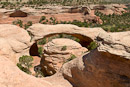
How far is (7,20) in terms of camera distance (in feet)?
142

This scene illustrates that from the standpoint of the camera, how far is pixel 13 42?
45.8ft

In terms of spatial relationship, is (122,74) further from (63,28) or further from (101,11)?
(101,11)

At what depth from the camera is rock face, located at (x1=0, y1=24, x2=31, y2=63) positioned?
503 inches

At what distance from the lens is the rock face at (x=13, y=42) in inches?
503

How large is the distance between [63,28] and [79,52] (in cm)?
480

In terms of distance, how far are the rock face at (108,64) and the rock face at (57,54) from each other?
16.8 feet

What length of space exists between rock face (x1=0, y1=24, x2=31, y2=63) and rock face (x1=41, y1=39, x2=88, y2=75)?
2381 millimetres

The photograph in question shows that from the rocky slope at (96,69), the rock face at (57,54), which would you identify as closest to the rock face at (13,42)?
the rock face at (57,54)

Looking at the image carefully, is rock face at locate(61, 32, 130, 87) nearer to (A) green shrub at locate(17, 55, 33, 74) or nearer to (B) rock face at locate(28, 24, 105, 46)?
(A) green shrub at locate(17, 55, 33, 74)

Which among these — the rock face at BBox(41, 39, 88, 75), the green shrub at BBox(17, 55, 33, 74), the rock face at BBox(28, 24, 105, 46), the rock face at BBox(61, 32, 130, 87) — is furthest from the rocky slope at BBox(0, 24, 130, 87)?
the rock face at BBox(28, 24, 105, 46)

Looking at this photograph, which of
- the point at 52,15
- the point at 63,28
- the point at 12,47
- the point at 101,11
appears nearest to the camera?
the point at 12,47

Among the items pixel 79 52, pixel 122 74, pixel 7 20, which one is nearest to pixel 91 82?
pixel 122 74

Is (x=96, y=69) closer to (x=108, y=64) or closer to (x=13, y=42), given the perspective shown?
(x=108, y=64)

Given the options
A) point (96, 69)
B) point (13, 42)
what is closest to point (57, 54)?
point (13, 42)
